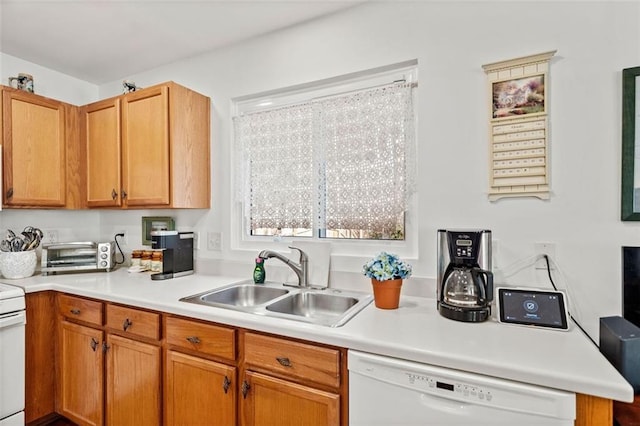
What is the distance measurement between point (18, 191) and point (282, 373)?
2304mm

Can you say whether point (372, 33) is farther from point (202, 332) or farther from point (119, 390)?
point (119, 390)

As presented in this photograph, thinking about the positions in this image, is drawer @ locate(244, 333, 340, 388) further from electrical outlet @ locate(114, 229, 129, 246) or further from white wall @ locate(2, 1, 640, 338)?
electrical outlet @ locate(114, 229, 129, 246)

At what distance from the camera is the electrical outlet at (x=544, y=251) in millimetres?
1390

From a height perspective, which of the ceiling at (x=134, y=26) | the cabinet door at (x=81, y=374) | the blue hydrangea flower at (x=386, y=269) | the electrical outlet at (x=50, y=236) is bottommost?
the cabinet door at (x=81, y=374)

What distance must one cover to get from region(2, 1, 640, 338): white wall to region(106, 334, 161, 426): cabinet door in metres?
1.08

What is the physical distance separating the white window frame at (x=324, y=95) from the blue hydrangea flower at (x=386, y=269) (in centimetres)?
29

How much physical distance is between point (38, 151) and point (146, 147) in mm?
898

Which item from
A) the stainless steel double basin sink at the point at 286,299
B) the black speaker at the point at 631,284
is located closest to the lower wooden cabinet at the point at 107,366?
the stainless steel double basin sink at the point at 286,299

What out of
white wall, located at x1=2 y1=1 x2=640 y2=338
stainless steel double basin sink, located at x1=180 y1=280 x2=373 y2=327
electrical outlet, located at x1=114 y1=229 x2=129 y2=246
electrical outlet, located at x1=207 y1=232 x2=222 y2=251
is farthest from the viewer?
electrical outlet, located at x1=114 y1=229 x2=129 y2=246

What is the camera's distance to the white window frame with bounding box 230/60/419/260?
1.72m

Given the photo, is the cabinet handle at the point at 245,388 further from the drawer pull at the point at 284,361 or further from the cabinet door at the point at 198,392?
the drawer pull at the point at 284,361

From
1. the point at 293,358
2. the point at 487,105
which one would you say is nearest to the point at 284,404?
the point at 293,358

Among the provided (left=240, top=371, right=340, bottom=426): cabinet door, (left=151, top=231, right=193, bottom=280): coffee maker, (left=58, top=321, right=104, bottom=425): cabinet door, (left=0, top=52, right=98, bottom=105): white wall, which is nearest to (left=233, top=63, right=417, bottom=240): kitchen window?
(left=151, top=231, right=193, bottom=280): coffee maker

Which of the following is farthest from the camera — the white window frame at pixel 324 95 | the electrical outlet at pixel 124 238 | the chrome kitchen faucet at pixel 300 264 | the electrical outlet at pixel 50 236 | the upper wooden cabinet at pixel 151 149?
the electrical outlet at pixel 124 238
